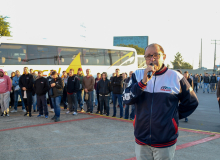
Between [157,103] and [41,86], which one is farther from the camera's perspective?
[41,86]

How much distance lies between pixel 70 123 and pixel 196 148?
440 cm

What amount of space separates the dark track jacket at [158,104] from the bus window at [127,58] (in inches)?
654

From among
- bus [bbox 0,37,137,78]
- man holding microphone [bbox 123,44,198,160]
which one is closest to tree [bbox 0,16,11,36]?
bus [bbox 0,37,137,78]

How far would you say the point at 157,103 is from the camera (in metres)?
2.30

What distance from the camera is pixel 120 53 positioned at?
740 inches

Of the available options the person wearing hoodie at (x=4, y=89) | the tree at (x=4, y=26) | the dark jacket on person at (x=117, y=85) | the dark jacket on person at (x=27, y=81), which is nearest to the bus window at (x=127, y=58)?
the dark jacket on person at (x=117, y=85)

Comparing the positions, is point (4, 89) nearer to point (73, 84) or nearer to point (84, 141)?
point (73, 84)

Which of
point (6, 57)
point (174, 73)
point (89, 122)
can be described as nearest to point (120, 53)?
point (6, 57)

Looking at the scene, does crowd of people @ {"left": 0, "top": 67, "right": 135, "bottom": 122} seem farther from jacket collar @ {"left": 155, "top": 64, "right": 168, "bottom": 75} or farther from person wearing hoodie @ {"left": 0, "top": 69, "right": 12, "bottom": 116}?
jacket collar @ {"left": 155, "top": 64, "right": 168, "bottom": 75}

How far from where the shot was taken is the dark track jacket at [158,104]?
228 centimetres

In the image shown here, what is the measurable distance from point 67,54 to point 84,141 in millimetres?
10631

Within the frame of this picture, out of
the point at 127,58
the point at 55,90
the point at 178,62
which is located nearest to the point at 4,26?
the point at 127,58

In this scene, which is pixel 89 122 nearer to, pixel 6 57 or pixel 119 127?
pixel 119 127

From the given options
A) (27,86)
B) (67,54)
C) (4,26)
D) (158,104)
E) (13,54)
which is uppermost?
(4,26)
